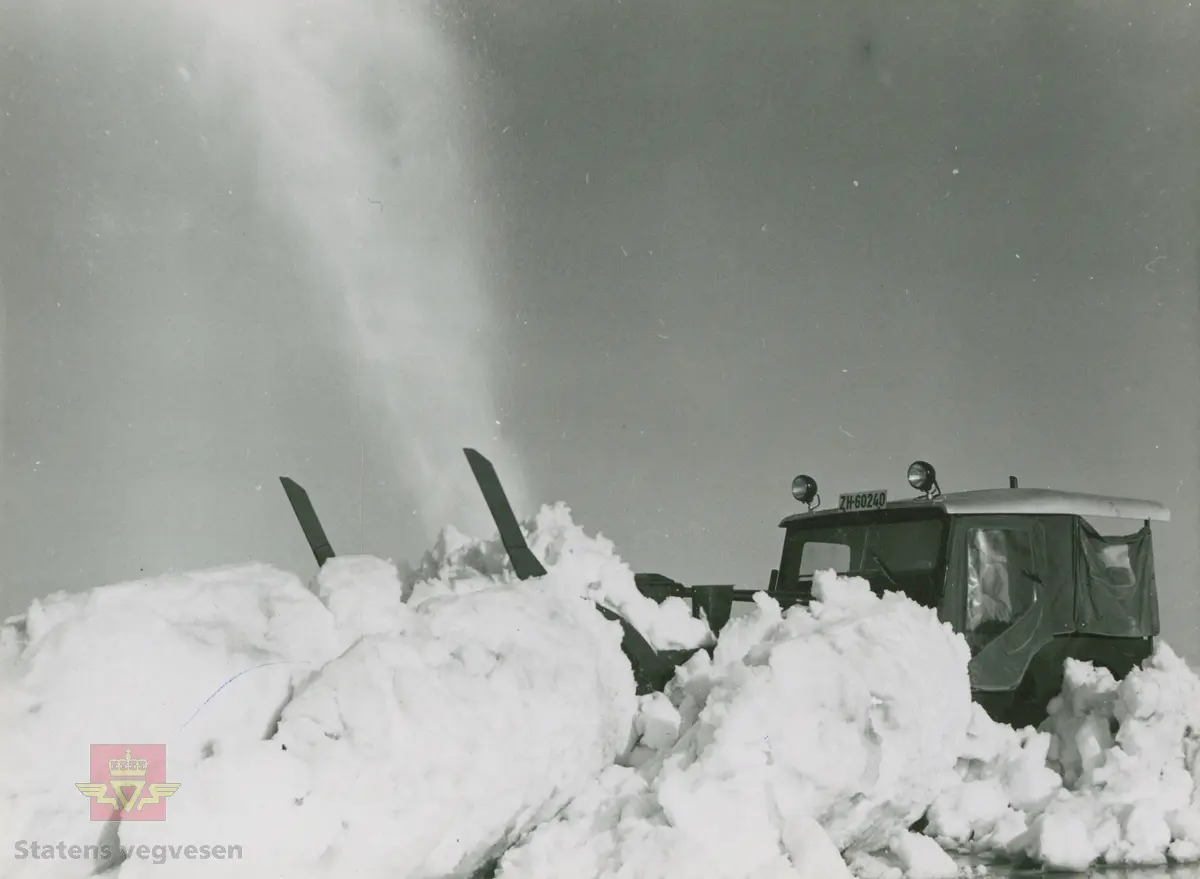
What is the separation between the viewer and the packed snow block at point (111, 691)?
3857 mm

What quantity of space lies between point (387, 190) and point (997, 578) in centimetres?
479

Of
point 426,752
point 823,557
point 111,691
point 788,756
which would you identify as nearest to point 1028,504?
point 823,557

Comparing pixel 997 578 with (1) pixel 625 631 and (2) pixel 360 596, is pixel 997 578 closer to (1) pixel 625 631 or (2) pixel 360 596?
(1) pixel 625 631

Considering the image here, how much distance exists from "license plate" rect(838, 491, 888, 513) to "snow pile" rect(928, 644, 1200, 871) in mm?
1510

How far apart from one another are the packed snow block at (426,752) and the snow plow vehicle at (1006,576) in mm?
1786

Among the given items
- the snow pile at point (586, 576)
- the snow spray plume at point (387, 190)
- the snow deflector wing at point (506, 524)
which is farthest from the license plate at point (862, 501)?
the snow spray plume at point (387, 190)

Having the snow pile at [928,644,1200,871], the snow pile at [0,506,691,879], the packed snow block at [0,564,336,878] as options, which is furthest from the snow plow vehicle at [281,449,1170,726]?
the packed snow block at [0,564,336,878]

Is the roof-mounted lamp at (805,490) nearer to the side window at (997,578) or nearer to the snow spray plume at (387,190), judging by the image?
the side window at (997,578)

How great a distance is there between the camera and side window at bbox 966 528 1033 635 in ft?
22.0

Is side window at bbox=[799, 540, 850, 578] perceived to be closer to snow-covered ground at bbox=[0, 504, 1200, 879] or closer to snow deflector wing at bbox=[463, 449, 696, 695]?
snow-covered ground at bbox=[0, 504, 1200, 879]

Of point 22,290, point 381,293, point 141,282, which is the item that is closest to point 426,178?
point 381,293

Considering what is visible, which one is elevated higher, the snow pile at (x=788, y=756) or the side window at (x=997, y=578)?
the side window at (x=997, y=578)

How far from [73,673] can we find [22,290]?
11.8ft

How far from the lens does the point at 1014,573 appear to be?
6.86 m
